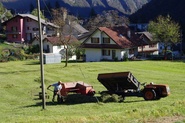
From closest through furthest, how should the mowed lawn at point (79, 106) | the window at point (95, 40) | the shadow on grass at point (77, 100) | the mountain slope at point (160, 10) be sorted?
1. the mowed lawn at point (79, 106)
2. the shadow on grass at point (77, 100)
3. the window at point (95, 40)
4. the mountain slope at point (160, 10)

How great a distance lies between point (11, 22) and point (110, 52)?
47.1 m

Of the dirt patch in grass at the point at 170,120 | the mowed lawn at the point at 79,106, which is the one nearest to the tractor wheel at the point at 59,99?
the mowed lawn at the point at 79,106

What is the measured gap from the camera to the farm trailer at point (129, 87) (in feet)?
77.7

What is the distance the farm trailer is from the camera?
77.7ft

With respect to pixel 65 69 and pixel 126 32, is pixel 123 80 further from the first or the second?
pixel 126 32

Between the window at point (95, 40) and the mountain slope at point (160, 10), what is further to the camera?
the mountain slope at point (160, 10)

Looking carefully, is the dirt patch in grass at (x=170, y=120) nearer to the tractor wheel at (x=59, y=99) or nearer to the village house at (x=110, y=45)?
the tractor wheel at (x=59, y=99)

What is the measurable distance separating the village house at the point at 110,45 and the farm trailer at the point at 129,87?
3986cm

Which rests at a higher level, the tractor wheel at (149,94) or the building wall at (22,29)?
the building wall at (22,29)

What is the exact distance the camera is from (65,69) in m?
47.6

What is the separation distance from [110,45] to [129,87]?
42.8 meters

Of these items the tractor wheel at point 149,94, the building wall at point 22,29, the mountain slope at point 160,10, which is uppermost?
the mountain slope at point 160,10

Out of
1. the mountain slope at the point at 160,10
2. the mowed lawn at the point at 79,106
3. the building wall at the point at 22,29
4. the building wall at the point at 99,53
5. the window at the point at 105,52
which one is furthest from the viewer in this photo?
the mountain slope at the point at 160,10

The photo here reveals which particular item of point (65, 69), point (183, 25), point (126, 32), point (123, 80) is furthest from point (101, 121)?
point (183, 25)
